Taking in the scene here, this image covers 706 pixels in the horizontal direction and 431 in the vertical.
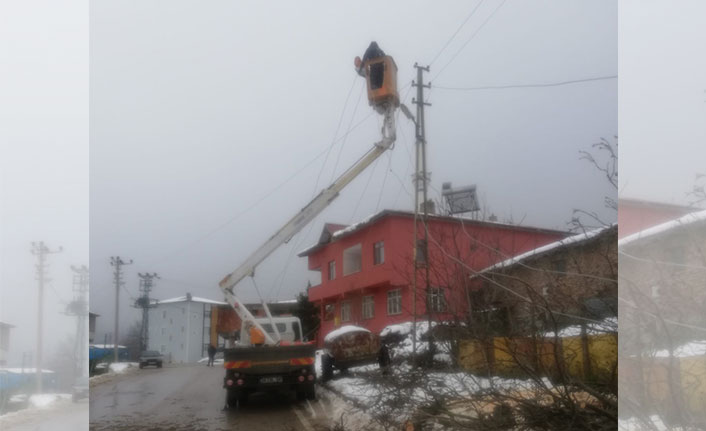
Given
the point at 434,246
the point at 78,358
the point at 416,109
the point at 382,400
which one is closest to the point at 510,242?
the point at 434,246

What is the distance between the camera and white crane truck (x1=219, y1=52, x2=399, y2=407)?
6.00ft

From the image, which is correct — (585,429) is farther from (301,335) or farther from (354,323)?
(301,335)

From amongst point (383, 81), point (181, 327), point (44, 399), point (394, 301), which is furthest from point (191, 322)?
point (383, 81)

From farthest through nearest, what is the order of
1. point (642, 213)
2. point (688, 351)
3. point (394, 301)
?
point (688, 351) < point (642, 213) < point (394, 301)

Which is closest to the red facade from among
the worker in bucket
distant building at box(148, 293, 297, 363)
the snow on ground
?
distant building at box(148, 293, 297, 363)

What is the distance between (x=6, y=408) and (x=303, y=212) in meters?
1.04

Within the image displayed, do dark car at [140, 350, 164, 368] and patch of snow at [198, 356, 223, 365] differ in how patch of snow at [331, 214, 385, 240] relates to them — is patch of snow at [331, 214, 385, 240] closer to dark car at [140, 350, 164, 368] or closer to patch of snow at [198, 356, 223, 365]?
patch of snow at [198, 356, 223, 365]

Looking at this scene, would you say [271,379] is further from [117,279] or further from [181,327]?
[117,279]

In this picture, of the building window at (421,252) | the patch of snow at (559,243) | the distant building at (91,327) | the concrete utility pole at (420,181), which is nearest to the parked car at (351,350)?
the concrete utility pole at (420,181)

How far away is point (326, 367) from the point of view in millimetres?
1849

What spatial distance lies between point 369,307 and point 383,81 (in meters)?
0.66

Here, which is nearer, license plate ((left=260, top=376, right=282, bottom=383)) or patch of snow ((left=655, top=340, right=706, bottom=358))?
license plate ((left=260, top=376, right=282, bottom=383))

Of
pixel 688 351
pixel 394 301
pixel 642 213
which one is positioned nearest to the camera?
pixel 394 301

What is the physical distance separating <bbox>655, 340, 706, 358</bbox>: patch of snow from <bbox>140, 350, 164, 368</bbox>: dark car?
61.6 inches
